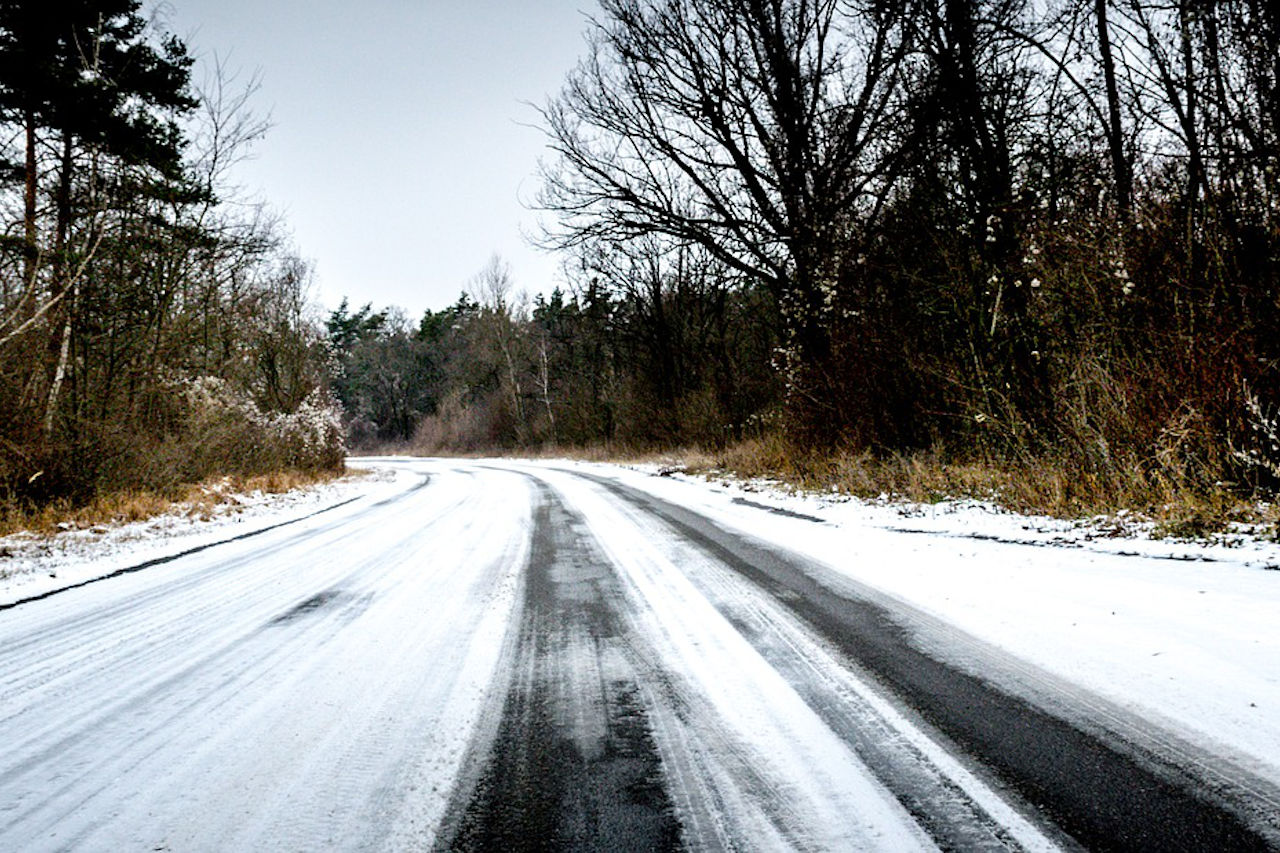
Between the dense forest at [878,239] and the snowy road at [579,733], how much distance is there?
340 cm

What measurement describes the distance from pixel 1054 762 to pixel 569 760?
48.0 inches

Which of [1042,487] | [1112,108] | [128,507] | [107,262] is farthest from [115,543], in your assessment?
[1112,108]

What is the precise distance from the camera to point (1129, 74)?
21.1 feet

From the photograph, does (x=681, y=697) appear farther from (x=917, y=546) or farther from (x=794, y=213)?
(x=794, y=213)

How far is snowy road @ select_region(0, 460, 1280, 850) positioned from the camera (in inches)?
51.6

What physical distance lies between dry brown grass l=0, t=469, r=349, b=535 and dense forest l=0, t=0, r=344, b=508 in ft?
0.78

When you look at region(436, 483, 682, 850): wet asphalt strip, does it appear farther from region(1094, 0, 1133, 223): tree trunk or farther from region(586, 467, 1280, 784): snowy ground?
region(1094, 0, 1133, 223): tree trunk

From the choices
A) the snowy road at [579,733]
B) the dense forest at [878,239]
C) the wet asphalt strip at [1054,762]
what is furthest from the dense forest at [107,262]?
the wet asphalt strip at [1054,762]

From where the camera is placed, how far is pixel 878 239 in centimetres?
925

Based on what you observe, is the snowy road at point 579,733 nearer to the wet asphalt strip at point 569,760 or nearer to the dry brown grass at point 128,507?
the wet asphalt strip at point 569,760

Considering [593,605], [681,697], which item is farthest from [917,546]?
[681,697]

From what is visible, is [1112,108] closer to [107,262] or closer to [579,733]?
[579,733]

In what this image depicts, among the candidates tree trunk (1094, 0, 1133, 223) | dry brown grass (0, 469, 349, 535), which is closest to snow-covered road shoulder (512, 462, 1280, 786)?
tree trunk (1094, 0, 1133, 223)

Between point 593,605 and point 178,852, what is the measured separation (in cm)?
207
